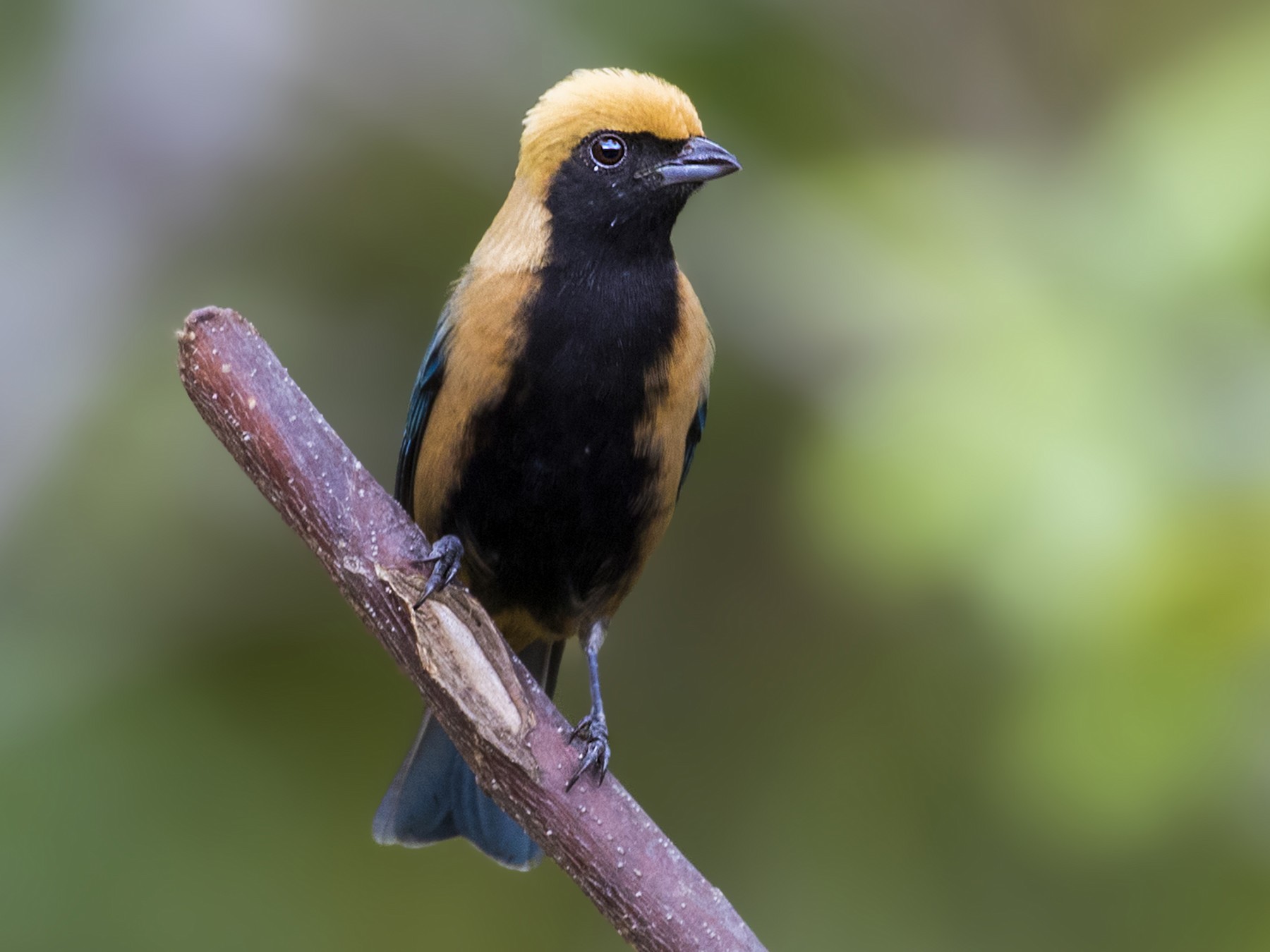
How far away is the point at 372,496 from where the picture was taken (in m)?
3.00

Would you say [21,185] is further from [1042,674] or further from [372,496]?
[1042,674]

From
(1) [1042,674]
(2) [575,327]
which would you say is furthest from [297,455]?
(1) [1042,674]

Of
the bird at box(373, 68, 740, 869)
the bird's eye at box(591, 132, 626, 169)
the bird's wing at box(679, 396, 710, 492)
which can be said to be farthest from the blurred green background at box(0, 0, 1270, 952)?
the bird's eye at box(591, 132, 626, 169)

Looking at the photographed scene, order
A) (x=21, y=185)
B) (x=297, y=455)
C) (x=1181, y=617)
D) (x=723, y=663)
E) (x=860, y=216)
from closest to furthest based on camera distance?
(x=297, y=455) → (x=1181, y=617) → (x=860, y=216) → (x=21, y=185) → (x=723, y=663)

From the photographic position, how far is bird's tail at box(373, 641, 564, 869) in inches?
162

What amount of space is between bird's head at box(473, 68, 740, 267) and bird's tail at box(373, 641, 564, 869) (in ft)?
4.61

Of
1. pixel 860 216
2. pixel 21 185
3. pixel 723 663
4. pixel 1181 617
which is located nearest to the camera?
pixel 1181 617

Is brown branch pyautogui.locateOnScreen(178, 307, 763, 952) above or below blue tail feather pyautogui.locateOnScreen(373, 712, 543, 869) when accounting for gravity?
above

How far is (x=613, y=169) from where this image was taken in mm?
3725

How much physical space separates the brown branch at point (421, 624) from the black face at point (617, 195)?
Answer: 98 centimetres

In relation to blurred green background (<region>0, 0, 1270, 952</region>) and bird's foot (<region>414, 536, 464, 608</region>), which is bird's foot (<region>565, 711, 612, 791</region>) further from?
blurred green background (<region>0, 0, 1270, 952</region>)

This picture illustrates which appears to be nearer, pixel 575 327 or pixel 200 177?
pixel 575 327

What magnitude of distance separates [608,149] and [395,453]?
190 centimetres

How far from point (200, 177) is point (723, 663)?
8.11 ft
